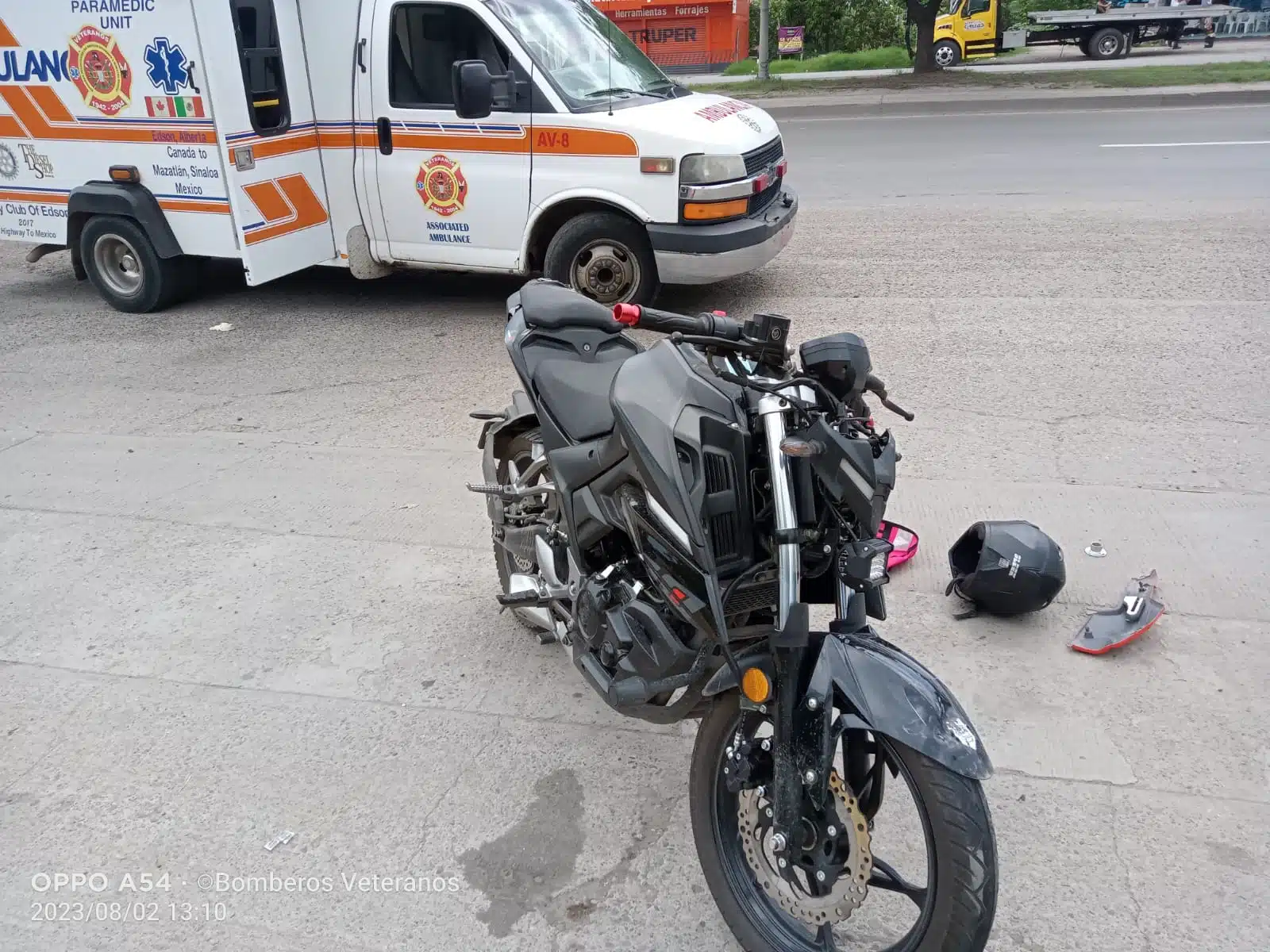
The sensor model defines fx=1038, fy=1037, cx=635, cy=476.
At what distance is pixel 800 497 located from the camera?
2346mm

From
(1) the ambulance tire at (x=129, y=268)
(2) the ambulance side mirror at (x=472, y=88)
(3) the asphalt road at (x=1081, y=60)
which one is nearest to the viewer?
(2) the ambulance side mirror at (x=472, y=88)

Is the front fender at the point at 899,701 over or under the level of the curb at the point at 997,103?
over

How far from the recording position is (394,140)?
7.91 m

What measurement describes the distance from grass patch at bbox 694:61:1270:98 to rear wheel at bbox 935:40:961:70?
368 centimetres

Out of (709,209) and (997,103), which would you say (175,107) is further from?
(997,103)

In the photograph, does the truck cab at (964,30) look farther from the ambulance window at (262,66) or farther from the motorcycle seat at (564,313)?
the motorcycle seat at (564,313)

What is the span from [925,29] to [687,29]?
351 inches

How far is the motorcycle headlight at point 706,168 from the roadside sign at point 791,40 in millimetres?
23998

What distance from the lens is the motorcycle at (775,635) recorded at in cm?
225

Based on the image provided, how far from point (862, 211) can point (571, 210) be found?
13.9 feet

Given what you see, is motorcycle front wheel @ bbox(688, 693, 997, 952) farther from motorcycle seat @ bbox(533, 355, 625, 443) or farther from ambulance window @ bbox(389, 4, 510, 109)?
ambulance window @ bbox(389, 4, 510, 109)

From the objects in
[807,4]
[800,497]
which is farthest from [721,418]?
[807,4]

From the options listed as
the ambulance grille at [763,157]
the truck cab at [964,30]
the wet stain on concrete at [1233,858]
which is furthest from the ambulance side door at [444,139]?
the truck cab at [964,30]

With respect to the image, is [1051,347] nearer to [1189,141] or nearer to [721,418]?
[721,418]
